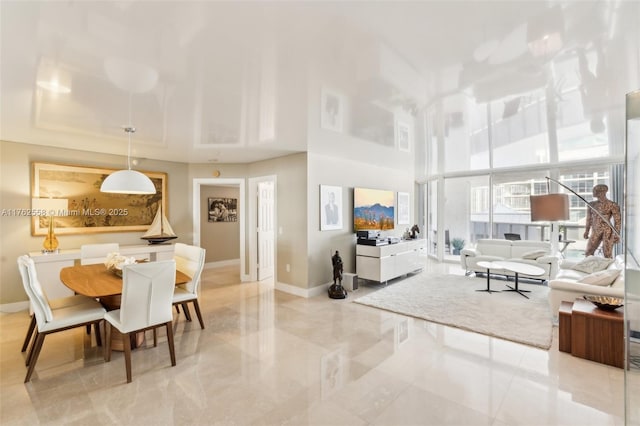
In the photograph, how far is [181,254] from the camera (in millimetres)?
3910

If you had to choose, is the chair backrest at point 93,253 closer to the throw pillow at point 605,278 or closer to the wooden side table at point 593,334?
the wooden side table at point 593,334

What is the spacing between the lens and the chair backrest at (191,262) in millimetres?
3369

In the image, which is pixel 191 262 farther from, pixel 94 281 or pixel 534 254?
pixel 534 254

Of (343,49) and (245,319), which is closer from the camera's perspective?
(343,49)

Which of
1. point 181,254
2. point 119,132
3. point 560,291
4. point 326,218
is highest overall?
point 119,132

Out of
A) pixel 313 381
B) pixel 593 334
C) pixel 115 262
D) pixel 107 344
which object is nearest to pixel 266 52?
pixel 313 381

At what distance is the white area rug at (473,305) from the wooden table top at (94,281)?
9.82ft

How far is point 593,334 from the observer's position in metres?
2.66

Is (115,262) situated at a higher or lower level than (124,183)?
lower

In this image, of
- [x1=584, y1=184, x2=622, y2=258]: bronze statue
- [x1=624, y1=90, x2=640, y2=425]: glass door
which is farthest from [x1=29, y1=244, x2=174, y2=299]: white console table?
[x1=584, y1=184, x2=622, y2=258]: bronze statue

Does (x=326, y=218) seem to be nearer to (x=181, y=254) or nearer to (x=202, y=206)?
(x=181, y=254)

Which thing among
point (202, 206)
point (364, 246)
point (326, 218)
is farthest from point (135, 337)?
point (202, 206)

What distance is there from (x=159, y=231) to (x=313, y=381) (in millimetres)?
4194

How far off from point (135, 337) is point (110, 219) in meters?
2.77
